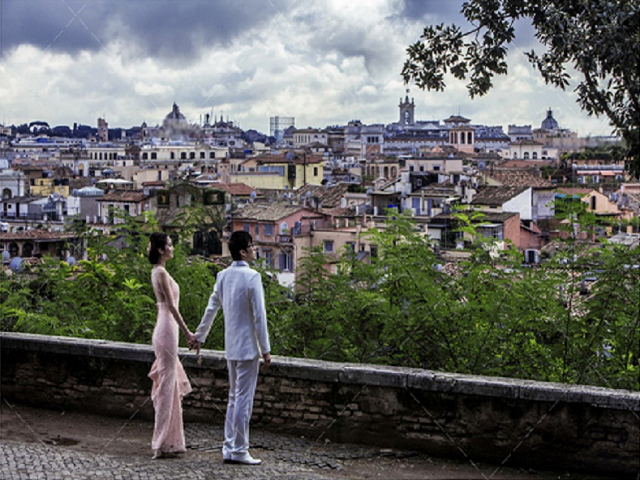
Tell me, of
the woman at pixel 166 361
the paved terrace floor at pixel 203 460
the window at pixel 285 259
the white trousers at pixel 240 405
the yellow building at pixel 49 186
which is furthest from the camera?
the yellow building at pixel 49 186

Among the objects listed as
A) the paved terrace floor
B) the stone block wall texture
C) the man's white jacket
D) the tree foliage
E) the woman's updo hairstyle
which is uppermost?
the tree foliage

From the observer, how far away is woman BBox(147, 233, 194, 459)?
5.03 meters

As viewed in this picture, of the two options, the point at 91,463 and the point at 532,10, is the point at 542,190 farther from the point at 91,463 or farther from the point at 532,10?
the point at 91,463

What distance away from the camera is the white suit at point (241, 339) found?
15.9 ft

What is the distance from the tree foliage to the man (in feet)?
7.41

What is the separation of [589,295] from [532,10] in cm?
187

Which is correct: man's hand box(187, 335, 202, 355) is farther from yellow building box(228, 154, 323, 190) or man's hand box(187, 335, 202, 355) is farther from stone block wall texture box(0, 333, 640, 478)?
yellow building box(228, 154, 323, 190)

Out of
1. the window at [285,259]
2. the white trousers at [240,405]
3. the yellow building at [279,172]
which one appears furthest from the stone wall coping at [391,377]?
the yellow building at [279,172]

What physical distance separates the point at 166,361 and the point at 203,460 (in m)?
0.57

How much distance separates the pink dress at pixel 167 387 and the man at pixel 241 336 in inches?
10.0

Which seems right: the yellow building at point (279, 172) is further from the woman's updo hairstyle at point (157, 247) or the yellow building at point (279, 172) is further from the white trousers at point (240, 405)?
the white trousers at point (240, 405)

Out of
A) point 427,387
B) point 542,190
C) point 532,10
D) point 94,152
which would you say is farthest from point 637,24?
point 94,152

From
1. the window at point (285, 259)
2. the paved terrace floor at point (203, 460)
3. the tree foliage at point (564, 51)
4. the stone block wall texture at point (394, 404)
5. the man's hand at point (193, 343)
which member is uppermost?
the tree foliage at point (564, 51)

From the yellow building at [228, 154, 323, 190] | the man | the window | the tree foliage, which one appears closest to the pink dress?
the man
